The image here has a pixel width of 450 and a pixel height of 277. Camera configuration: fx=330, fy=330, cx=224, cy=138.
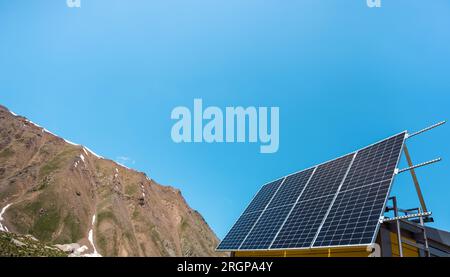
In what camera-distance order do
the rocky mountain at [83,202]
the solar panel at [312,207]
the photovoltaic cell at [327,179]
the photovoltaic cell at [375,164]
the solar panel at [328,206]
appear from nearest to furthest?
the solar panel at [328,206]
the photovoltaic cell at [375,164]
the solar panel at [312,207]
the photovoltaic cell at [327,179]
the rocky mountain at [83,202]

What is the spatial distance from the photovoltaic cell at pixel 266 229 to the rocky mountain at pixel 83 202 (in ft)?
345

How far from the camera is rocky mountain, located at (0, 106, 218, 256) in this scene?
120188mm

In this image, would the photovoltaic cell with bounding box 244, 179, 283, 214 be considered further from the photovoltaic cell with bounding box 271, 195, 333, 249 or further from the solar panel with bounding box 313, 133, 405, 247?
the solar panel with bounding box 313, 133, 405, 247

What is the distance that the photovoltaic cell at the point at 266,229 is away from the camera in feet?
69.3

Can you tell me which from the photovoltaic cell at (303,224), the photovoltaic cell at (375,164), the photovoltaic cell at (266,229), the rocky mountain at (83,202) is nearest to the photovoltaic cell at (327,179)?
the photovoltaic cell at (303,224)

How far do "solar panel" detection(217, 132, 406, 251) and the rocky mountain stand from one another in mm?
105225

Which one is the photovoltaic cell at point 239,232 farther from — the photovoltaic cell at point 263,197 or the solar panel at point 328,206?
the photovoltaic cell at point 263,197

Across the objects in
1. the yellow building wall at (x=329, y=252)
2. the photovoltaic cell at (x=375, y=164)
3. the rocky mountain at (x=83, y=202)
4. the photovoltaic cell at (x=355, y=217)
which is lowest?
the yellow building wall at (x=329, y=252)

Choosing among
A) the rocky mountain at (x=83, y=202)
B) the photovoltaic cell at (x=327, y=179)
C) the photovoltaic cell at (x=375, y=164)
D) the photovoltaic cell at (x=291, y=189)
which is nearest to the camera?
the photovoltaic cell at (x=375, y=164)

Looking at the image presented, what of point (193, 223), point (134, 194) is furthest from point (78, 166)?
point (193, 223)

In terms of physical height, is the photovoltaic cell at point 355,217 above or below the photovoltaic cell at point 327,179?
below

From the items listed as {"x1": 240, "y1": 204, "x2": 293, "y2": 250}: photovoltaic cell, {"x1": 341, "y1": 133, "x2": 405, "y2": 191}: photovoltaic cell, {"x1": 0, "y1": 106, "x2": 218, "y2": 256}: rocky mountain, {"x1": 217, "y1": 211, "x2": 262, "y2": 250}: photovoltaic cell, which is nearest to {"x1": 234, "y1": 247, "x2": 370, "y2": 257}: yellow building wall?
{"x1": 240, "y1": 204, "x2": 293, "y2": 250}: photovoltaic cell

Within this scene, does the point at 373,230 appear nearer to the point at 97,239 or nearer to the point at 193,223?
the point at 97,239

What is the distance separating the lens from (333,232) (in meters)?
15.9
